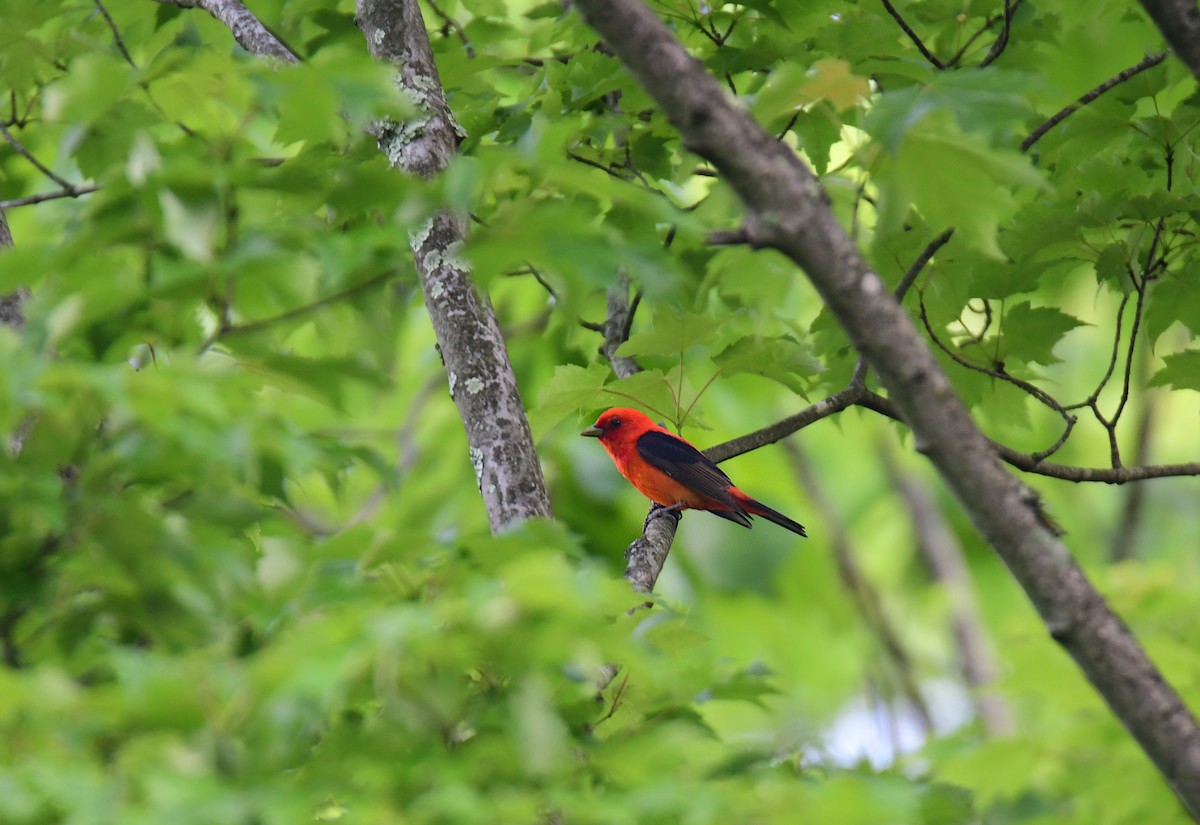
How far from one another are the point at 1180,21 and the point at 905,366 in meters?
1.00

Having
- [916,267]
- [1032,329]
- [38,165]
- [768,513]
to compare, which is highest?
[38,165]

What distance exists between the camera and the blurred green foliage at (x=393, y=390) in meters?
1.55

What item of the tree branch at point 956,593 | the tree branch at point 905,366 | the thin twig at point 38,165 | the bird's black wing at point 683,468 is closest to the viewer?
the tree branch at point 905,366

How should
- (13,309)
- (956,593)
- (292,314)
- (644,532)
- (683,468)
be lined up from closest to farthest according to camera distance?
(292,314), (13,309), (644,532), (683,468), (956,593)

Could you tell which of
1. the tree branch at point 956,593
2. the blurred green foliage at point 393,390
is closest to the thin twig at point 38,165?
the blurred green foliage at point 393,390

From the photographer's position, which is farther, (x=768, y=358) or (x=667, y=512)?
(x=667, y=512)

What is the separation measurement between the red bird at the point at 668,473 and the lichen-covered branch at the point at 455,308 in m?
1.58

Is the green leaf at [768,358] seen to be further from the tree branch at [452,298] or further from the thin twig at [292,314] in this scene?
the thin twig at [292,314]

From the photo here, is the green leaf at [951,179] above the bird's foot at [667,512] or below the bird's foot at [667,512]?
below

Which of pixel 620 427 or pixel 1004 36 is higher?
pixel 620 427

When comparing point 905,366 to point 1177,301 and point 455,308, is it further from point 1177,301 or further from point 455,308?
point 1177,301

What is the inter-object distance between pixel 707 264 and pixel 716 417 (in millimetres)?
2763

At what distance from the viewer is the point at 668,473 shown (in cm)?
498

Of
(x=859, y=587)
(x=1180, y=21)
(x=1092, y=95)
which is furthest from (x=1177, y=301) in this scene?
(x=859, y=587)
